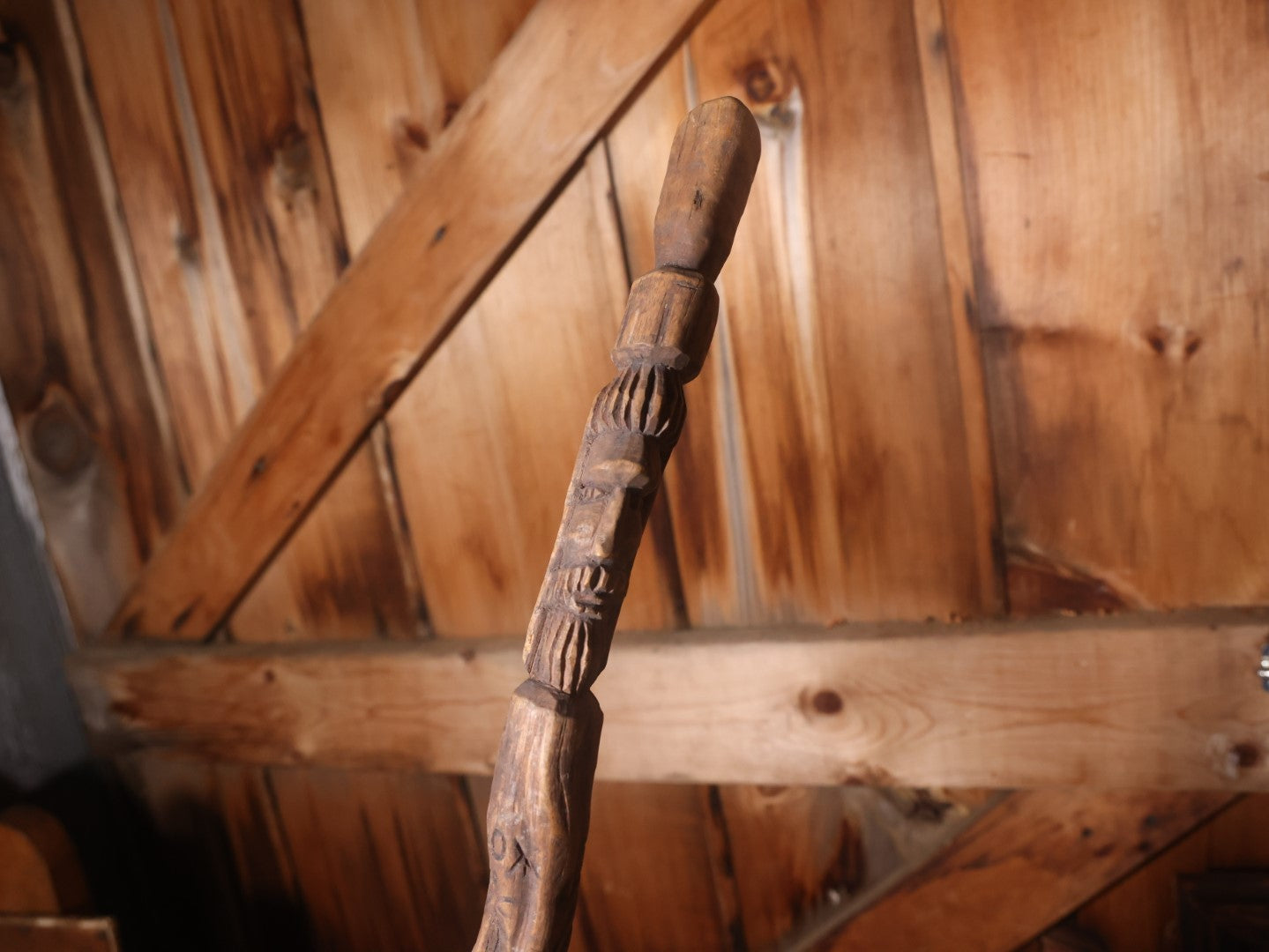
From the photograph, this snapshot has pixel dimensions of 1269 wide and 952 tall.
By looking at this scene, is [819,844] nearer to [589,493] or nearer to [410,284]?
[589,493]

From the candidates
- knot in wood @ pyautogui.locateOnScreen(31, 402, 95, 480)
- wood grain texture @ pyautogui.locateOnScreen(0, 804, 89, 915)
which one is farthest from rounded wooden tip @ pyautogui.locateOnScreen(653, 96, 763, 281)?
wood grain texture @ pyautogui.locateOnScreen(0, 804, 89, 915)

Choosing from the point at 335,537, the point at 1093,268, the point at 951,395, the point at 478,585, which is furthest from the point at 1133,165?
the point at 335,537

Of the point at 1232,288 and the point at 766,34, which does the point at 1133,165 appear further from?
the point at 766,34

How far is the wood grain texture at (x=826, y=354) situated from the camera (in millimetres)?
940

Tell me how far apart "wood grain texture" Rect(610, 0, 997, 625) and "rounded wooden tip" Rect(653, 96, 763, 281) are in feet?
0.94

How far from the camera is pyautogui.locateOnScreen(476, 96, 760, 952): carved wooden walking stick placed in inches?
23.6

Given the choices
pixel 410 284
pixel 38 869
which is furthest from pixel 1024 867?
pixel 38 869

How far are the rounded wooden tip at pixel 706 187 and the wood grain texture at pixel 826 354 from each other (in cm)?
29

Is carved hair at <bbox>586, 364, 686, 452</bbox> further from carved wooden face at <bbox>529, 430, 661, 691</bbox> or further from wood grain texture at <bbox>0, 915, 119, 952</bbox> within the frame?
wood grain texture at <bbox>0, 915, 119, 952</bbox>

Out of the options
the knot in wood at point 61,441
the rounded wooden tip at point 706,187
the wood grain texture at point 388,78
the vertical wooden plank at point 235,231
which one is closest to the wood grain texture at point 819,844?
the vertical wooden plank at point 235,231

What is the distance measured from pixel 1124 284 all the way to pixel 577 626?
66 cm

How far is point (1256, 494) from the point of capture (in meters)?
0.91

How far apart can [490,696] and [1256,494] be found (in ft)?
2.94

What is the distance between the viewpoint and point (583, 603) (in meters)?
0.60
